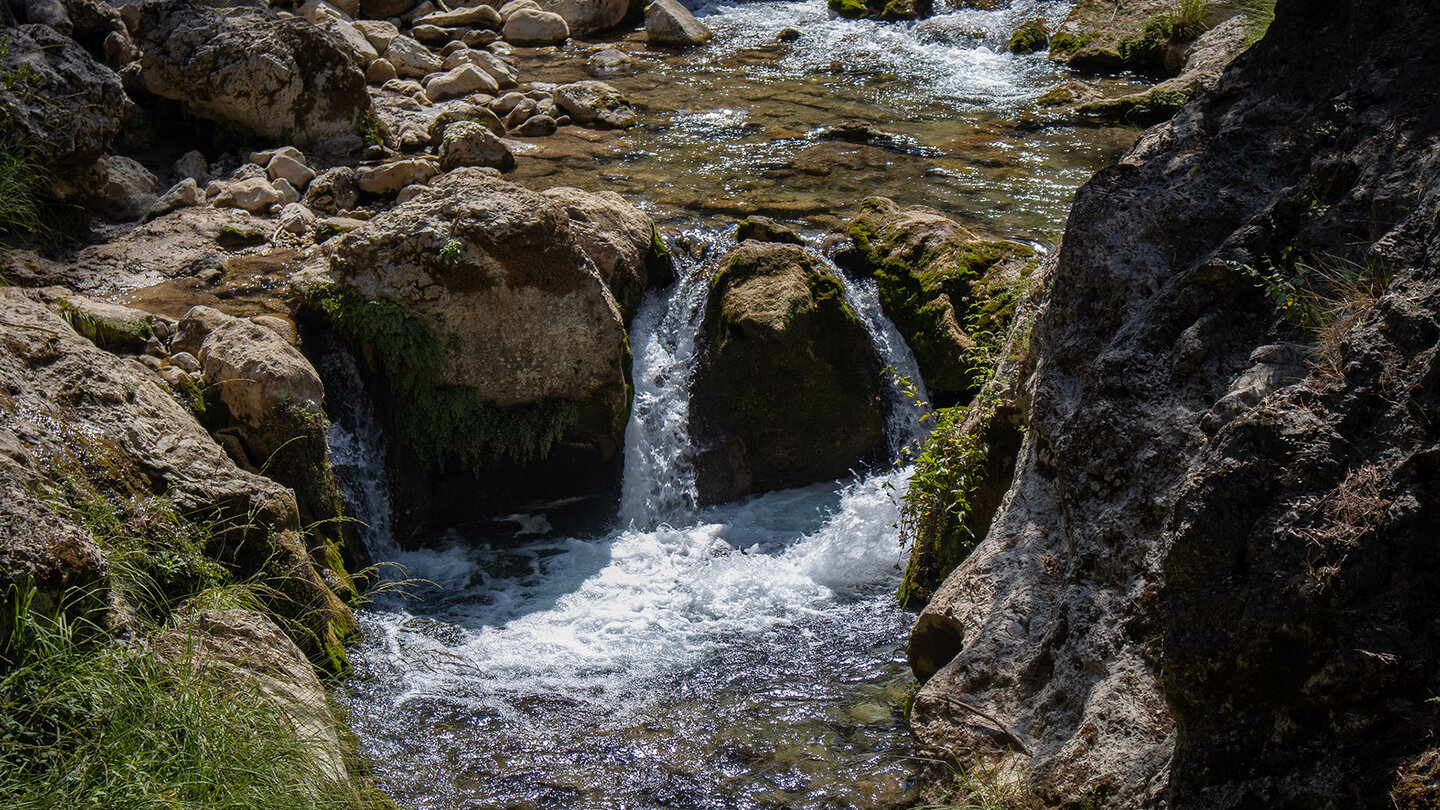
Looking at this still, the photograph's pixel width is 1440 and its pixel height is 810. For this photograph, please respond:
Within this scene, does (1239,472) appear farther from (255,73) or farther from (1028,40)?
(1028,40)

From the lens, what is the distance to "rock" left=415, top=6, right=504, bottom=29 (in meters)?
15.9

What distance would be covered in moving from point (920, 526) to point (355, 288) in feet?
14.3

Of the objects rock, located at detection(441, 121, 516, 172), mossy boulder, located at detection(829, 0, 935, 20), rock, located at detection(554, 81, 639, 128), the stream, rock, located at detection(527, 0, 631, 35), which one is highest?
mossy boulder, located at detection(829, 0, 935, 20)

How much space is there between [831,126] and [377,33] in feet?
21.6

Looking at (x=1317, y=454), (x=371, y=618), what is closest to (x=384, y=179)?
(x=371, y=618)

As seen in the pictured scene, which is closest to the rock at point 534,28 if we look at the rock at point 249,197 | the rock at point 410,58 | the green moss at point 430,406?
the rock at point 410,58

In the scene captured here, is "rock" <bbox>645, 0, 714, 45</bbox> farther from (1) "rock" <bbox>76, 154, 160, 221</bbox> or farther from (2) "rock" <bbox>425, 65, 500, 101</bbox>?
(1) "rock" <bbox>76, 154, 160, 221</bbox>

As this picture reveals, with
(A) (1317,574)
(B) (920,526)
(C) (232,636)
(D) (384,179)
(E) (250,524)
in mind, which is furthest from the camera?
(D) (384,179)

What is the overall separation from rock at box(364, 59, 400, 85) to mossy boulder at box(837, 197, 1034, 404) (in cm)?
753

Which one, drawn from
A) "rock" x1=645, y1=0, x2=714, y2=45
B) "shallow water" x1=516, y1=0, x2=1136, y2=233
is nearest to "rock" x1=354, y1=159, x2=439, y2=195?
"shallow water" x1=516, y1=0, x2=1136, y2=233

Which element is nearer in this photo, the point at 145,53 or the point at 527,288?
the point at 527,288

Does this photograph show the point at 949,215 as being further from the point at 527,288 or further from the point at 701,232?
the point at 527,288

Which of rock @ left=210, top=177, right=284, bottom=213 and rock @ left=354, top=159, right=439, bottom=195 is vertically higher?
rock @ left=354, top=159, right=439, bottom=195

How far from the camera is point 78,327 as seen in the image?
260 inches
